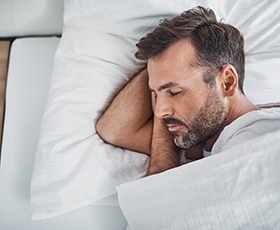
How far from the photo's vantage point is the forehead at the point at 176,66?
3.07ft

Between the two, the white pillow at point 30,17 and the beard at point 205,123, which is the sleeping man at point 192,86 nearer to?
the beard at point 205,123

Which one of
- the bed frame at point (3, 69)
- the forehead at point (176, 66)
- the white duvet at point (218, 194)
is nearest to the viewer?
the white duvet at point (218, 194)

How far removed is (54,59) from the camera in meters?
1.09

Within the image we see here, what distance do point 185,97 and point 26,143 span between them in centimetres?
43

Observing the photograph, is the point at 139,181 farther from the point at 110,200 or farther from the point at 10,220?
the point at 10,220

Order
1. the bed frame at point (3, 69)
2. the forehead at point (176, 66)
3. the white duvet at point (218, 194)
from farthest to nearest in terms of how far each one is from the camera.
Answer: the bed frame at point (3, 69), the forehead at point (176, 66), the white duvet at point (218, 194)

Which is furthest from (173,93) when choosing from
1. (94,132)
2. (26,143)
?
(26,143)

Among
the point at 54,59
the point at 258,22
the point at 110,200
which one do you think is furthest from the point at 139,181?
the point at 258,22

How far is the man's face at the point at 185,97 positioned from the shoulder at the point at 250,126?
65 millimetres

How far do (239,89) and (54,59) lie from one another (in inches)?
19.4

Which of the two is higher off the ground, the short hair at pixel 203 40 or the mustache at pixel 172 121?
the short hair at pixel 203 40

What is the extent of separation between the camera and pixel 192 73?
3.07ft

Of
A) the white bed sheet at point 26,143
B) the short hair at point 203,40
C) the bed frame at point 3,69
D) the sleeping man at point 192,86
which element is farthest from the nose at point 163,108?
the bed frame at point 3,69

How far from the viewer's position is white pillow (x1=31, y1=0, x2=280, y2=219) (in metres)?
0.96
